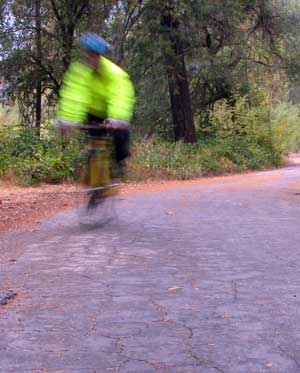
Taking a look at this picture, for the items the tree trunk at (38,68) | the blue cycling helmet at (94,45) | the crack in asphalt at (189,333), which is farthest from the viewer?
the tree trunk at (38,68)

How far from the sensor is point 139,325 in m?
3.82

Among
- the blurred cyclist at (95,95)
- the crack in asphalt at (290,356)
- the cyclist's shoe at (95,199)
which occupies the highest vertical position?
the blurred cyclist at (95,95)

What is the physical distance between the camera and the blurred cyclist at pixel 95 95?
262 inches

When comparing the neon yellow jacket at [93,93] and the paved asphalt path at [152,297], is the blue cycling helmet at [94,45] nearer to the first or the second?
the neon yellow jacket at [93,93]

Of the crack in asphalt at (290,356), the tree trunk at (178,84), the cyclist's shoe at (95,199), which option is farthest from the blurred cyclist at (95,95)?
the tree trunk at (178,84)

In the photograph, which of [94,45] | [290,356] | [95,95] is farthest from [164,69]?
[290,356]

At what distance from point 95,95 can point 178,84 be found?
1565cm

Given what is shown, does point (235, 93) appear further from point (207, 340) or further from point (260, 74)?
point (207, 340)

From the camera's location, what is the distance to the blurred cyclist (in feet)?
21.9

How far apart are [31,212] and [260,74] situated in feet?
66.9

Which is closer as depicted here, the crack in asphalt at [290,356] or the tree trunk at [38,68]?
the crack in asphalt at [290,356]

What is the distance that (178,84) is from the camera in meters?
22.1

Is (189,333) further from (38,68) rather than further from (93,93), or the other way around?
(38,68)

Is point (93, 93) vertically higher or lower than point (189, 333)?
higher
